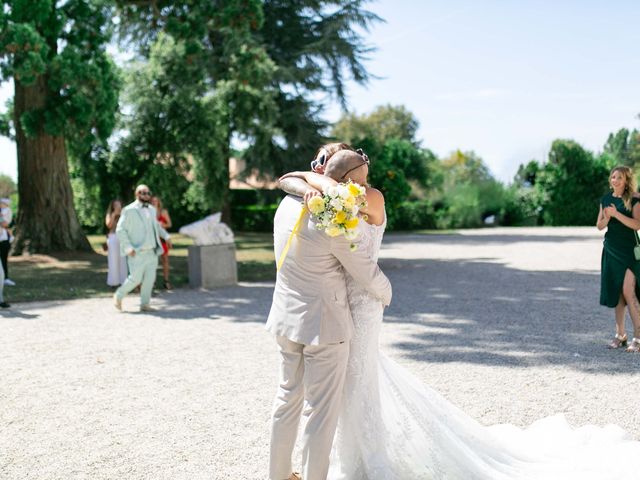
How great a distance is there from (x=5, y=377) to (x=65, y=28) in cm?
1371

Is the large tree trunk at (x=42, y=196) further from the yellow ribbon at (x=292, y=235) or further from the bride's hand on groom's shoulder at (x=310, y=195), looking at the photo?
the bride's hand on groom's shoulder at (x=310, y=195)

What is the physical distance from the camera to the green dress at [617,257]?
7.11 m

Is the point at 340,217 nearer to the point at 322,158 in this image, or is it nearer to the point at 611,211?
the point at 322,158

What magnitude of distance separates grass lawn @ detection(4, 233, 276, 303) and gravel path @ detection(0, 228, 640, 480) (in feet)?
4.28

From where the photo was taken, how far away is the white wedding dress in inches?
144

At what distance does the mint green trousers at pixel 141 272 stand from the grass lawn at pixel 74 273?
2.44 metres

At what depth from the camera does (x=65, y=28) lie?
1781 cm

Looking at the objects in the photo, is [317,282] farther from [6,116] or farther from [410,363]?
[6,116]

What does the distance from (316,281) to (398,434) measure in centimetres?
102

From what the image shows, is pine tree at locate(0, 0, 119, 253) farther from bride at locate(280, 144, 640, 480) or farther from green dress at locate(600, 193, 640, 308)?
bride at locate(280, 144, 640, 480)

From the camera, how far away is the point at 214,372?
257 inches

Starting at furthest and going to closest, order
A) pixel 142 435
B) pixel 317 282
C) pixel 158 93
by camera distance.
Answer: pixel 158 93
pixel 142 435
pixel 317 282

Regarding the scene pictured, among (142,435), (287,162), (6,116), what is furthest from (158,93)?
(142,435)

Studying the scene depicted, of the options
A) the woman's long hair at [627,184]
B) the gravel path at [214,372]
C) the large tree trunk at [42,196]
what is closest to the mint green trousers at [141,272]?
the gravel path at [214,372]
